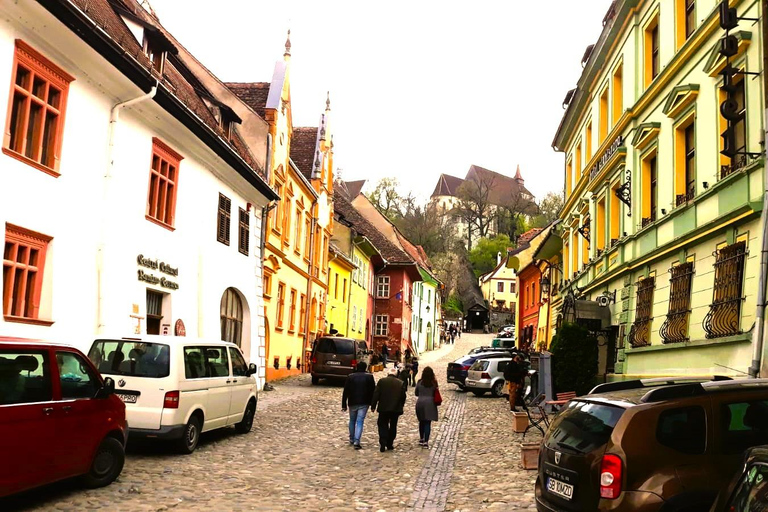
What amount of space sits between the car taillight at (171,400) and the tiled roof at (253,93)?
56.9ft

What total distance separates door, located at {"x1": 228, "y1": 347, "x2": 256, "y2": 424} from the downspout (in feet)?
8.81

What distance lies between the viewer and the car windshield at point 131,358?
39.6 feet

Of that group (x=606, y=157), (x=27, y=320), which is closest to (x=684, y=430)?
(x=27, y=320)

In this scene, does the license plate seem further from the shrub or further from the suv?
the shrub

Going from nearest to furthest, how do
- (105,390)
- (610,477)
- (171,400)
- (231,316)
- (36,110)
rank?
(610,477)
(105,390)
(171,400)
(36,110)
(231,316)

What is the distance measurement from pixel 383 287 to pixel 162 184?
42.2 m

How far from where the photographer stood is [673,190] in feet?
52.7

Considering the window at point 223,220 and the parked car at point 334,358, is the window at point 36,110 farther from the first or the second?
the parked car at point 334,358

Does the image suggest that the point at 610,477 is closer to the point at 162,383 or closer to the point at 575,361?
the point at 162,383

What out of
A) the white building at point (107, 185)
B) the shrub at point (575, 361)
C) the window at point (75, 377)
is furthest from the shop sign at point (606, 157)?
the window at point (75, 377)

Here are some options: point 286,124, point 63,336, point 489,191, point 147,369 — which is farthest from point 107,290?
point 489,191

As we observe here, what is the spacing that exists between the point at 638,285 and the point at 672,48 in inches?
212

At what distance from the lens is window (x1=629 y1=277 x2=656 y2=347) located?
56.7 ft

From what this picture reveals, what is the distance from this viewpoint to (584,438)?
261 inches
